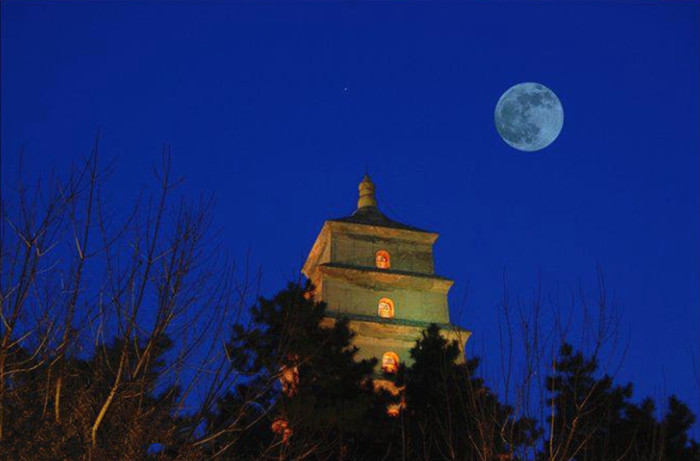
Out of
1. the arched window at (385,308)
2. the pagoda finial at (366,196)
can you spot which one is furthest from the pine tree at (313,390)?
the pagoda finial at (366,196)

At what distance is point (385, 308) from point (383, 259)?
74.5 inches

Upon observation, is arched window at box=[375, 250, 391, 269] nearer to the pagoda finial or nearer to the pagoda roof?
the pagoda roof

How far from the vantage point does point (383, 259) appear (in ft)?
91.2

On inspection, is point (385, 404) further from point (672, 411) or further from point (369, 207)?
point (369, 207)

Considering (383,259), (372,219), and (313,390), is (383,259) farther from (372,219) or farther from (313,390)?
(313,390)

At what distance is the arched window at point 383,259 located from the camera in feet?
90.8

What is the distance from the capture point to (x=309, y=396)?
14.9 metres

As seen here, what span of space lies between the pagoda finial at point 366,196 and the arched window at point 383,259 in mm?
3623

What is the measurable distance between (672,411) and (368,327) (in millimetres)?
11172

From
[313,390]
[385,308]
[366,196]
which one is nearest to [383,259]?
[385,308]

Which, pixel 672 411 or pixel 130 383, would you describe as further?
pixel 672 411

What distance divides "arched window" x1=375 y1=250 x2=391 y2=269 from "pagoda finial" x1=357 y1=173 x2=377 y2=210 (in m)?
3.62

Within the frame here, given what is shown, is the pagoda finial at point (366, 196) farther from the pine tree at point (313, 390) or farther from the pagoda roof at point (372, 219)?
the pine tree at point (313, 390)

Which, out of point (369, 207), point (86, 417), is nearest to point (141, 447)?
point (86, 417)
